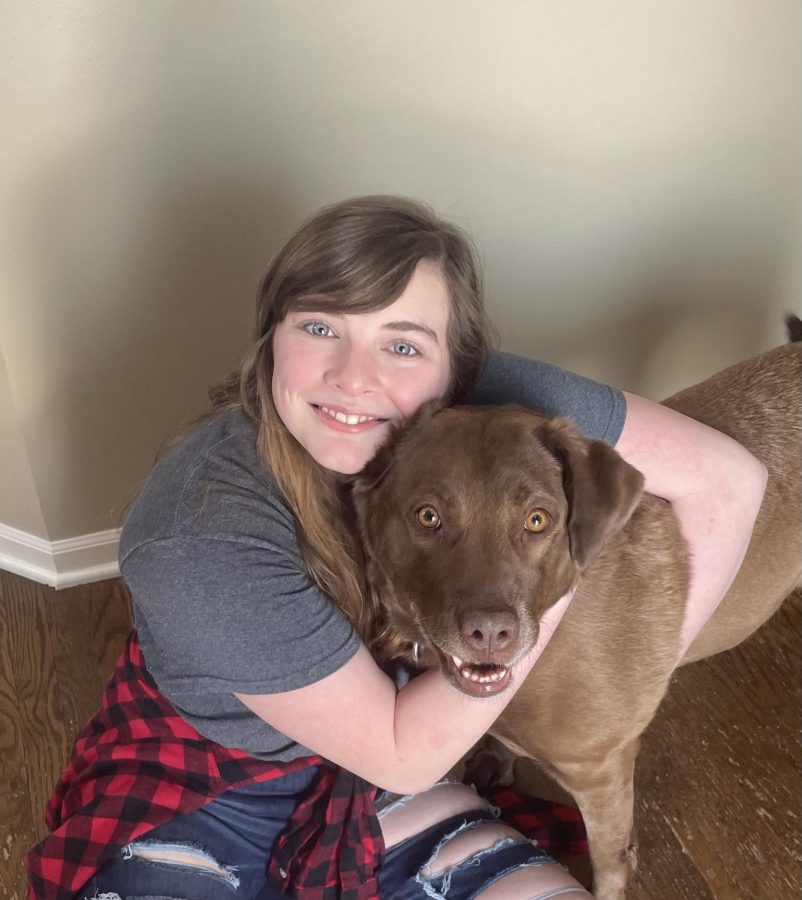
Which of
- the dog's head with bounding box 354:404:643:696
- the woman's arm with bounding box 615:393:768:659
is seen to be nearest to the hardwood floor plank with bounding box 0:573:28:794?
the dog's head with bounding box 354:404:643:696

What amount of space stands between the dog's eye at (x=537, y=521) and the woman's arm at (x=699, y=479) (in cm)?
40

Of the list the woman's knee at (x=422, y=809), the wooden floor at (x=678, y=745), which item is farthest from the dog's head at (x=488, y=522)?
the wooden floor at (x=678, y=745)

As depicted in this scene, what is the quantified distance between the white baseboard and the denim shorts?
140 centimetres

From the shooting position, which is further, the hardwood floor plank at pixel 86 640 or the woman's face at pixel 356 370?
the hardwood floor plank at pixel 86 640

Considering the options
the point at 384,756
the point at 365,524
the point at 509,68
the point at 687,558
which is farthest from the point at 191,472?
the point at 509,68

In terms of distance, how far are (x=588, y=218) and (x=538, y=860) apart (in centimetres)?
189

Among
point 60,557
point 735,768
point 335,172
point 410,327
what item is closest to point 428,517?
point 410,327

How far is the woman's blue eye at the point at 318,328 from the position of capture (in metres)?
1.70

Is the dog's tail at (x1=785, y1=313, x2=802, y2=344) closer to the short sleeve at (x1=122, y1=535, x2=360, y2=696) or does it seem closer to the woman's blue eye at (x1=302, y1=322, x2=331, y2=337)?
the woman's blue eye at (x1=302, y1=322, x2=331, y2=337)

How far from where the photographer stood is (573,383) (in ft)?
6.45

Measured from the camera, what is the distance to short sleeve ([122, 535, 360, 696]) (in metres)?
1.59

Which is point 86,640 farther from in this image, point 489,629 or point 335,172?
point 489,629

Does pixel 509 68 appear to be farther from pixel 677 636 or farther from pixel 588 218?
pixel 677 636

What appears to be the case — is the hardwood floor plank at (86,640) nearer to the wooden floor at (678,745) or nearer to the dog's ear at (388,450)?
the wooden floor at (678,745)
